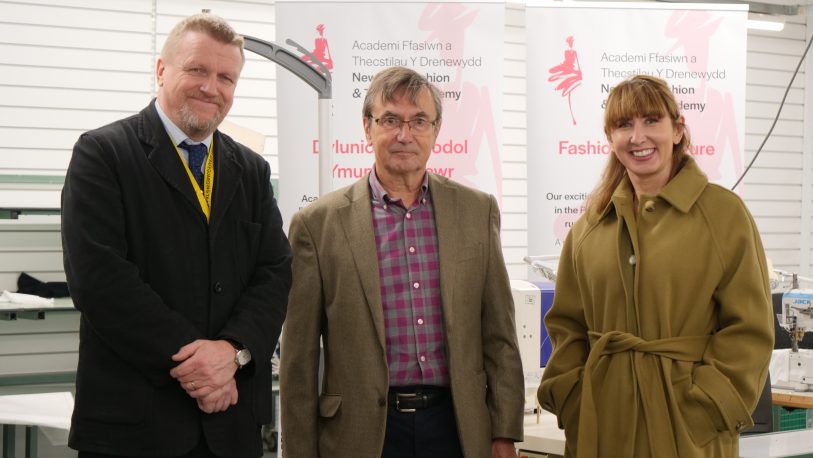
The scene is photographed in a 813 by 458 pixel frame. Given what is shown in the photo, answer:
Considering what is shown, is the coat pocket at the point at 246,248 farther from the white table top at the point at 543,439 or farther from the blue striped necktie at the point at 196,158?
the white table top at the point at 543,439

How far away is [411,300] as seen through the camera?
2.20 metres

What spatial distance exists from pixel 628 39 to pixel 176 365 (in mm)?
3869

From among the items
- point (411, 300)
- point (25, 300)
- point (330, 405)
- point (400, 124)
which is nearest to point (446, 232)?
point (411, 300)

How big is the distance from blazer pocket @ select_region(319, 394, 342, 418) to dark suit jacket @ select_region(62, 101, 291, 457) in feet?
0.62

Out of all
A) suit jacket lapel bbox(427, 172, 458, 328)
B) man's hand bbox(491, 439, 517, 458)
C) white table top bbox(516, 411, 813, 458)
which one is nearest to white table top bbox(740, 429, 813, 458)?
white table top bbox(516, 411, 813, 458)

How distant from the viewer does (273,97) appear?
21.8ft

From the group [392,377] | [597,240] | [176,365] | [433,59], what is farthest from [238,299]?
[433,59]

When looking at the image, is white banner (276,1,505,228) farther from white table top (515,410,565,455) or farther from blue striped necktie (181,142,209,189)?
blue striped necktie (181,142,209,189)

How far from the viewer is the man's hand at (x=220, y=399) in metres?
1.89

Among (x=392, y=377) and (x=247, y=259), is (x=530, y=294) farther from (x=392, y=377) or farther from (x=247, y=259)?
(x=247, y=259)

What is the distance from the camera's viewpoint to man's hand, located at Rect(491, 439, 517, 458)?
2.25 meters

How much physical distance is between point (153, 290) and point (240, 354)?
0.25 meters

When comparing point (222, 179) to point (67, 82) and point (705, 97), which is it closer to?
point (705, 97)

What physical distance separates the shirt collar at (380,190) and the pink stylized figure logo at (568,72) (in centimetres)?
279
